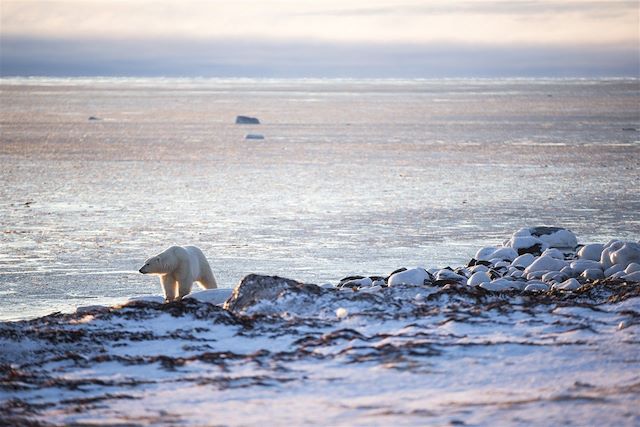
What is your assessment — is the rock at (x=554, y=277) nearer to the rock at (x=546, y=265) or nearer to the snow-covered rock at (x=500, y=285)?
the rock at (x=546, y=265)

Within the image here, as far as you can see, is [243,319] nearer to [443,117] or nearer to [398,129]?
[398,129]

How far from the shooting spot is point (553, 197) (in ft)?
61.3

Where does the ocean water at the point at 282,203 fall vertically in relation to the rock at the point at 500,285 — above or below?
above

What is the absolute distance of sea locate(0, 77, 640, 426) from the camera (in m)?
4.61

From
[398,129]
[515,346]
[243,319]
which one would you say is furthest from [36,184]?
[398,129]

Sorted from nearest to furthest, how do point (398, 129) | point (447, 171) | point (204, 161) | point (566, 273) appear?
point (566, 273) → point (447, 171) → point (204, 161) → point (398, 129)

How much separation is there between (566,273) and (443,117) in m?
47.4

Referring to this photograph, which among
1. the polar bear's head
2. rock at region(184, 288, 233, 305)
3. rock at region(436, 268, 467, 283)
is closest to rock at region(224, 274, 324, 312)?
rock at region(184, 288, 233, 305)

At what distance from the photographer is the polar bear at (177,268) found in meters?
9.78

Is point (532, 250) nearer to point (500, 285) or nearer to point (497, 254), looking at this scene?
point (497, 254)

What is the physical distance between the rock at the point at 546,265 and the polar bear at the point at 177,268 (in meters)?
3.45

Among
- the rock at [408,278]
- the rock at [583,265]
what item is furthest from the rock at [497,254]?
the rock at [408,278]

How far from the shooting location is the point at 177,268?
9930 millimetres

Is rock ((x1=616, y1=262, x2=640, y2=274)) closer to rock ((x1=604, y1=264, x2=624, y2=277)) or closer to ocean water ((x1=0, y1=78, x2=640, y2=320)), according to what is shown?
rock ((x1=604, y1=264, x2=624, y2=277))
